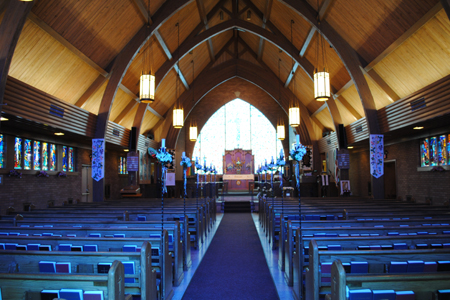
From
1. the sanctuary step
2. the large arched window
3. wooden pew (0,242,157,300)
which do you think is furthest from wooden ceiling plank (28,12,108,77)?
the large arched window

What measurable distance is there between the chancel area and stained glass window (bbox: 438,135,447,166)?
6 cm

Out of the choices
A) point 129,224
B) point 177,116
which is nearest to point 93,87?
point 177,116

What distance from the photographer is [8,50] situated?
20.6 feet

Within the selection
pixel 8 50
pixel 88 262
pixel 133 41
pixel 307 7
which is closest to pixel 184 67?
pixel 133 41

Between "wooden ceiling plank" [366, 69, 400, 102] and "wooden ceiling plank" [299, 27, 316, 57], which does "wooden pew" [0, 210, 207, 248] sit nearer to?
"wooden ceiling plank" [366, 69, 400, 102]

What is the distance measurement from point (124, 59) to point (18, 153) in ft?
14.2

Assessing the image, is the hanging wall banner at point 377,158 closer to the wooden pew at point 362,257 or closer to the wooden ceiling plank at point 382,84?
the wooden ceiling plank at point 382,84

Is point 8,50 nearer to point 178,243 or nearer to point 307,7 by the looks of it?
point 178,243

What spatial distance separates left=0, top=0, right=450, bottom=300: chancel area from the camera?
2932 millimetres

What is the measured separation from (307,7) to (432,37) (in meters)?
4.15

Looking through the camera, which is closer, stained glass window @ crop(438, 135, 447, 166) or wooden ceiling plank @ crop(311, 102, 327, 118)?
stained glass window @ crop(438, 135, 447, 166)

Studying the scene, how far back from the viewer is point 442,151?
385 inches

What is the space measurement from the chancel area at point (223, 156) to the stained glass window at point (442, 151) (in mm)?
57

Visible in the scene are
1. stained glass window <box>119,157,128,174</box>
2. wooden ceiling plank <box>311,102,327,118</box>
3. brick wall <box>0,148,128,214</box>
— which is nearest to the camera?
brick wall <box>0,148,128,214</box>
